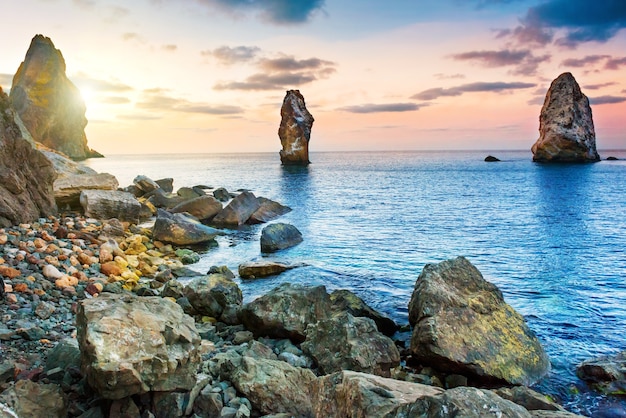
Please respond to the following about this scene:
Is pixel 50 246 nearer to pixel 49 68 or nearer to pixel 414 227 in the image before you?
pixel 414 227

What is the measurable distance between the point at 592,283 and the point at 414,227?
1305 centimetres

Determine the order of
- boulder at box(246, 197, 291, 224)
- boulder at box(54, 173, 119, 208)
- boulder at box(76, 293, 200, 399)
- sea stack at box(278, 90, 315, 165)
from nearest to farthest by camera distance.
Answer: boulder at box(76, 293, 200, 399) < boulder at box(54, 173, 119, 208) < boulder at box(246, 197, 291, 224) < sea stack at box(278, 90, 315, 165)

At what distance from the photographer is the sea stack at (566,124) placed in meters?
108

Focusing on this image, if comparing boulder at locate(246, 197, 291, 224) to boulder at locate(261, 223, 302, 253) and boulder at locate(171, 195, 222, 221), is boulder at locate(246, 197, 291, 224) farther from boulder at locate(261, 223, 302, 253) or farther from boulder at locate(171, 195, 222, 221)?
boulder at locate(261, 223, 302, 253)

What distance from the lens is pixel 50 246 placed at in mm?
13680

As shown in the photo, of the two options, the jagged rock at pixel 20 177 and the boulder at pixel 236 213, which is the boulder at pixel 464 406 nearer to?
the jagged rock at pixel 20 177

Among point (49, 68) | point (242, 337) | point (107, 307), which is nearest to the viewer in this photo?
point (107, 307)

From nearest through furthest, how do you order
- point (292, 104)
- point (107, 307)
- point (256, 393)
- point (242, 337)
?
point (107, 307), point (256, 393), point (242, 337), point (292, 104)

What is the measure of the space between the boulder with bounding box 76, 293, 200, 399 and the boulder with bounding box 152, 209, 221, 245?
1524 cm

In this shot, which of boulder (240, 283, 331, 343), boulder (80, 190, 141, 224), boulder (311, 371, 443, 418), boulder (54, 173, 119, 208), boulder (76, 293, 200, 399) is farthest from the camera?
boulder (54, 173, 119, 208)

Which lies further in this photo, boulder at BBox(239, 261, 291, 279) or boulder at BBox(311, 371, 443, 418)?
boulder at BBox(239, 261, 291, 279)

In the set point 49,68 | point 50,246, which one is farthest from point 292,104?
point 50,246

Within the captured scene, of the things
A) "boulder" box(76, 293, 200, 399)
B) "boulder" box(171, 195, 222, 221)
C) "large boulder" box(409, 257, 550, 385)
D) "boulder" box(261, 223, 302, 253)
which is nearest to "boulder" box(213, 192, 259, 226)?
"boulder" box(171, 195, 222, 221)

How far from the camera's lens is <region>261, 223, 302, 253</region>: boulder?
853 inches
